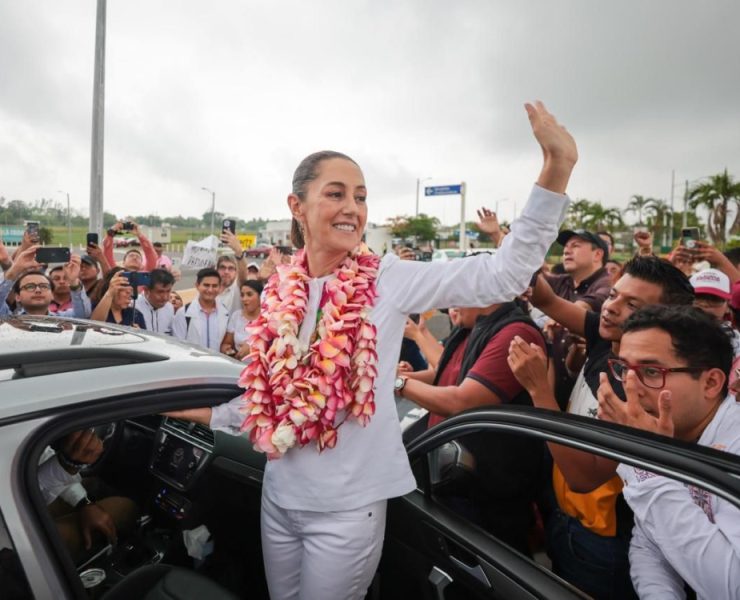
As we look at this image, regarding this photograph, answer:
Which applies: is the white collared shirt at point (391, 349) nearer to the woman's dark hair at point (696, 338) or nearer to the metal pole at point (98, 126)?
the woman's dark hair at point (696, 338)

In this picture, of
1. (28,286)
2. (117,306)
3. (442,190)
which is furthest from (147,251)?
(442,190)

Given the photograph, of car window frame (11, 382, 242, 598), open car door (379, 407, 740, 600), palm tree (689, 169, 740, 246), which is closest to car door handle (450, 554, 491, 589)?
open car door (379, 407, 740, 600)

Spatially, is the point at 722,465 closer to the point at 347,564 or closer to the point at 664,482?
the point at 664,482

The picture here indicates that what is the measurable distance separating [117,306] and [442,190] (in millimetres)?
24824

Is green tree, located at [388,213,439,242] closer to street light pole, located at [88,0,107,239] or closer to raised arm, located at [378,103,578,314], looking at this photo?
street light pole, located at [88,0,107,239]

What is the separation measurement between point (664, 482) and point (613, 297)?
4.17 ft

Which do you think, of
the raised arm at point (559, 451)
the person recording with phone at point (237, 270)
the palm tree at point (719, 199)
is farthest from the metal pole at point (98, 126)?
the palm tree at point (719, 199)

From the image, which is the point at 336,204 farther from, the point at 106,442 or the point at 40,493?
the point at 106,442

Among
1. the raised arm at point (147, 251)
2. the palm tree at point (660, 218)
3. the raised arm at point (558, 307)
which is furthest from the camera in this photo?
the palm tree at point (660, 218)

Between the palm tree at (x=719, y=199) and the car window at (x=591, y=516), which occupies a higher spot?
the palm tree at (x=719, y=199)

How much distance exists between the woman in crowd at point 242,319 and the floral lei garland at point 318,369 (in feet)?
11.9

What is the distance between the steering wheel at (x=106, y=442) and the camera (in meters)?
2.04

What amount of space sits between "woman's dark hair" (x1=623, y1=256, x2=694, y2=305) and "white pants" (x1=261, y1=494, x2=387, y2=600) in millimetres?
1729

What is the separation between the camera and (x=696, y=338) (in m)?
1.65
